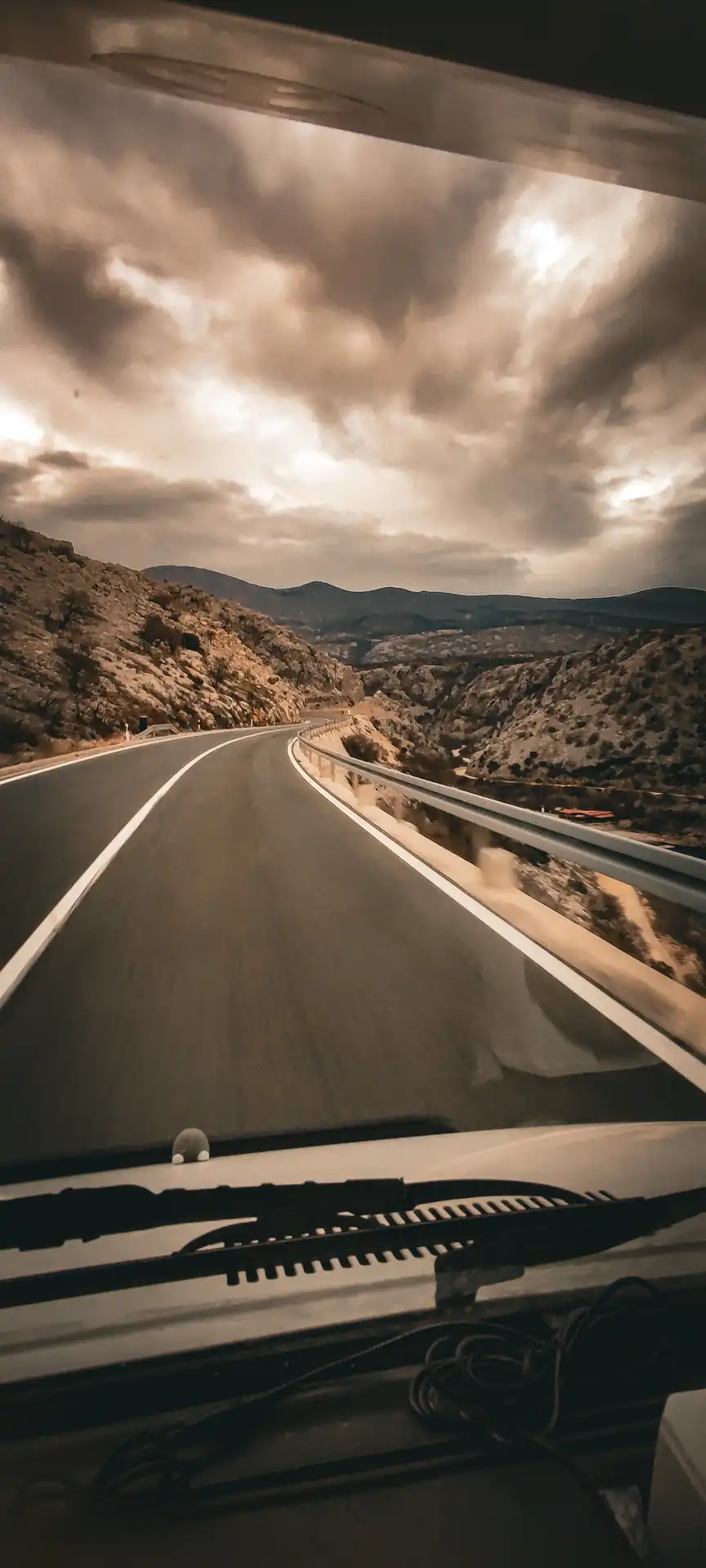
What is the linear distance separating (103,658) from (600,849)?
44.5 m

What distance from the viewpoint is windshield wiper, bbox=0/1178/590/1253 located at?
2.05 meters

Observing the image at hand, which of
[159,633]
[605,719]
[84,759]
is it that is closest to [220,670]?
[159,633]

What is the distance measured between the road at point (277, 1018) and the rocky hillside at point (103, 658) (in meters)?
23.0

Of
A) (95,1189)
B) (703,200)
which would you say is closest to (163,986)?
(95,1189)

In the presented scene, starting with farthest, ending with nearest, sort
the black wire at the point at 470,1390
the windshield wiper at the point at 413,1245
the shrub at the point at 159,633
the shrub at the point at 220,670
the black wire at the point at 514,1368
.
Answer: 1. the shrub at the point at 220,670
2. the shrub at the point at 159,633
3. the windshield wiper at the point at 413,1245
4. the black wire at the point at 514,1368
5. the black wire at the point at 470,1390

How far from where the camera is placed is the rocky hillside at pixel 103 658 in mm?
35875

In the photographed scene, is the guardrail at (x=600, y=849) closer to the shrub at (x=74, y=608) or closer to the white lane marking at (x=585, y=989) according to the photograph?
the white lane marking at (x=585, y=989)

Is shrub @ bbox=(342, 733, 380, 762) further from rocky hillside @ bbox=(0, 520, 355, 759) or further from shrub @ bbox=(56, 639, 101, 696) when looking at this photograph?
shrub @ bbox=(56, 639, 101, 696)

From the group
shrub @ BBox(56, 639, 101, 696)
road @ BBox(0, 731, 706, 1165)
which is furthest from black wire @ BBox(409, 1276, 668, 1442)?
shrub @ BBox(56, 639, 101, 696)

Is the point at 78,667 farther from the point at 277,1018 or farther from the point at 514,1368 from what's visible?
the point at 514,1368

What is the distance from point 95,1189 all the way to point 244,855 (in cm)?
728

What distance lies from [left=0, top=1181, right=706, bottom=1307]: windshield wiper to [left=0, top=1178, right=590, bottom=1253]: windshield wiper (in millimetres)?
28

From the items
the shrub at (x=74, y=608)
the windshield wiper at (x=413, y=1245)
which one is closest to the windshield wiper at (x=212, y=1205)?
the windshield wiper at (x=413, y=1245)

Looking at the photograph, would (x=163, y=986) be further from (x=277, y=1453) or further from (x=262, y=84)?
(x=262, y=84)
